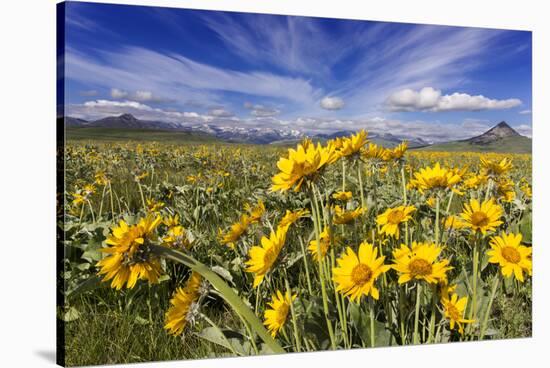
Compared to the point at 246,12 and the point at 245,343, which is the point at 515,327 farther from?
the point at 246,12

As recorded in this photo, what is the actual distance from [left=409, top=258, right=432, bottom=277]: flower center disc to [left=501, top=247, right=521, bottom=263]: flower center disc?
20.9 inches

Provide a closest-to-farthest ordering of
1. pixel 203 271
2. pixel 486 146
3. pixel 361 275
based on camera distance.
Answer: pixel 203 271
pixel 361 275
pixel 486 146

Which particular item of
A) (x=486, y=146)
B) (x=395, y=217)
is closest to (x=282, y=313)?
(x=395, y=217)

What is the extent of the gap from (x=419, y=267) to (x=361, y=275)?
195 millimetres

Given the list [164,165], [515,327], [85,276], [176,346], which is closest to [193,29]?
[164,165]

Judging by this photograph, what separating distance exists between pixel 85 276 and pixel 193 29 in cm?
105

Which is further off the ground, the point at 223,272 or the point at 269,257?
the point at 269,257

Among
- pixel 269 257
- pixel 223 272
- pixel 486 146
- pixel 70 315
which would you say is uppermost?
pixel 486 146

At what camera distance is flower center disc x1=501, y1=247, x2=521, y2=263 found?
8.17 feet

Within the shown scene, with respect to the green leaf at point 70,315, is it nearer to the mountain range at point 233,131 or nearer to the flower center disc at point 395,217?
→ the mountain range at point 233,131

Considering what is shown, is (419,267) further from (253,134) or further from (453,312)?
(253,134)

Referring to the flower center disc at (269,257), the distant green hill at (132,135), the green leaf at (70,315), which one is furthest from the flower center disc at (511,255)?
the green leaf at (70,315)

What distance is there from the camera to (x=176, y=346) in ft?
7.98

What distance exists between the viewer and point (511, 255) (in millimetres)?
2498
